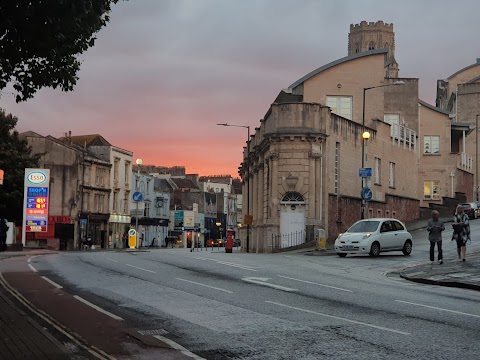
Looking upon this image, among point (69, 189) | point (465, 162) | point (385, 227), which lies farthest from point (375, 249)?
point (69, 189)

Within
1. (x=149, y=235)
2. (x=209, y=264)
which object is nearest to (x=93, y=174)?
(x=149, y=235)

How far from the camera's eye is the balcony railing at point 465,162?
7569 cm

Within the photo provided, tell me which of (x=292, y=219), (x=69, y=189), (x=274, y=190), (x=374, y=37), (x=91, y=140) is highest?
(x=374, y=37)

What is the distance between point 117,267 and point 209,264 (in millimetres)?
3378

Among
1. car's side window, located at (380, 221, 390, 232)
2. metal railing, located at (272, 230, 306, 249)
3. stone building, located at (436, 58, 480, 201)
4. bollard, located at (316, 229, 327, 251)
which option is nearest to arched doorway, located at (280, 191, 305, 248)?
metal railing, located at (272, 230, 306, 249)

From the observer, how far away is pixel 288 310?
12.9 metres

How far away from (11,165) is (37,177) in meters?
11.8

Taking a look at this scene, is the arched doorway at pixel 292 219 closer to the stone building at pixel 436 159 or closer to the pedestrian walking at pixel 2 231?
the pedestrian walking at pixel 2 231

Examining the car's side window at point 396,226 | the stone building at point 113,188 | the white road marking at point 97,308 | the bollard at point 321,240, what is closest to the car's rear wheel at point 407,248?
the car's side window at point 396,226

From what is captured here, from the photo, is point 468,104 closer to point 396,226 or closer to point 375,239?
point 396,226

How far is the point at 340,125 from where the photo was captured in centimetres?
4872

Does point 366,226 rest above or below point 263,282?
above

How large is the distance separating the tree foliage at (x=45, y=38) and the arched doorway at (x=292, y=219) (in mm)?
31344

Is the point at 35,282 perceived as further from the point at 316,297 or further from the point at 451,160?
the point at 451,160
